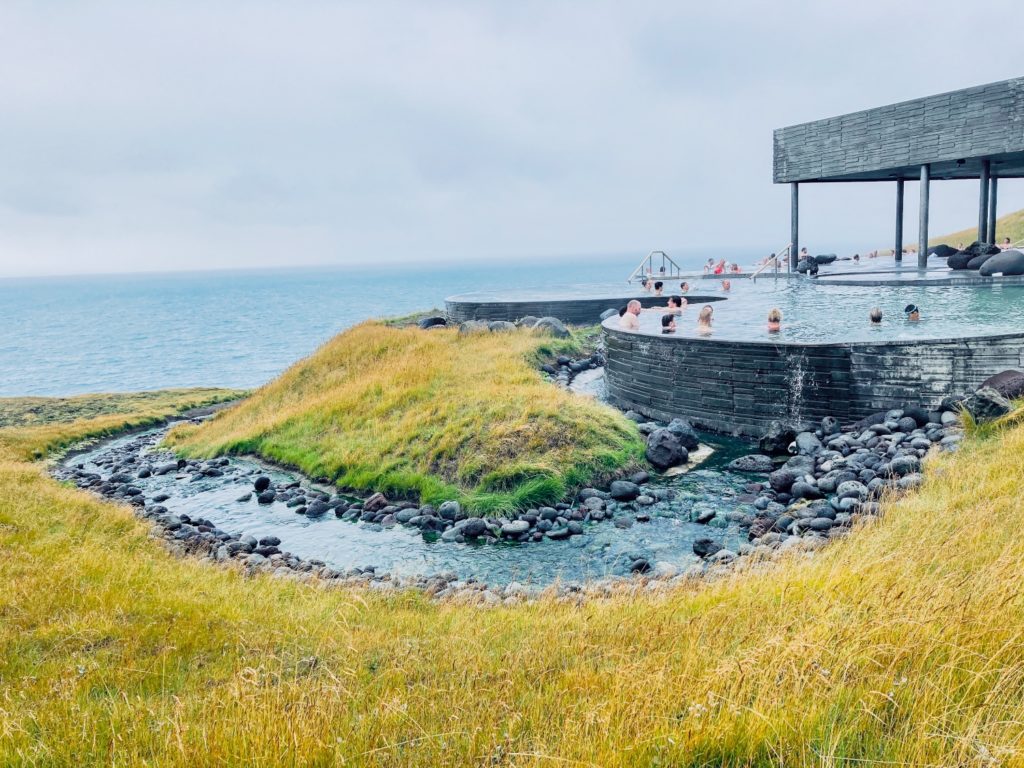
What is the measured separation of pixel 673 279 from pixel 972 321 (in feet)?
69.6

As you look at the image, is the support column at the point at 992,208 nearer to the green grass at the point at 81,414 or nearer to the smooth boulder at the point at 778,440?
the smooth boulder at the point at 778,440

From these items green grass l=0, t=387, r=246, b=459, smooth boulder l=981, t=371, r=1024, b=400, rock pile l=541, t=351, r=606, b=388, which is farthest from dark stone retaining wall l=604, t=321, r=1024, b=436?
green grass l=0, t=387, r=246, b=459

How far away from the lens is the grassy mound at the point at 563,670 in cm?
302

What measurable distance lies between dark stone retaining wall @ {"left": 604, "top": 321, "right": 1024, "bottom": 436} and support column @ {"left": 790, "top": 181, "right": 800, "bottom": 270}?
18.7 m

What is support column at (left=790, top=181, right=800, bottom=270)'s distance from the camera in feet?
99.3

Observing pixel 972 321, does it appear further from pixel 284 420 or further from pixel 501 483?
pixel 284 420

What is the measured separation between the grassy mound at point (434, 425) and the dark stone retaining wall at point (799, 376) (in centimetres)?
165

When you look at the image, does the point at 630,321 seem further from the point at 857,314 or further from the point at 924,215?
the point at 924,215

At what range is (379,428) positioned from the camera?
14.7 m

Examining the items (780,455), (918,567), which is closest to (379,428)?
(780,455)

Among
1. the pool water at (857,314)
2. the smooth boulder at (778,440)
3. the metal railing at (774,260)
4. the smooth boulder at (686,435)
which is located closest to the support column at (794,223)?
the metal railing at (774,260)

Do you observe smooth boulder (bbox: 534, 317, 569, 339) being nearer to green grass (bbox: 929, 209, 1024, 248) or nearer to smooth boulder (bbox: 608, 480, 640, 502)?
smooth boulder (bbox: 608, 480, 640, 502)

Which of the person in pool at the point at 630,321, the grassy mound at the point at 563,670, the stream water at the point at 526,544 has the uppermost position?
the person in pool at the point at 630,321

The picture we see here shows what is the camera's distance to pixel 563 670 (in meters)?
4.20
